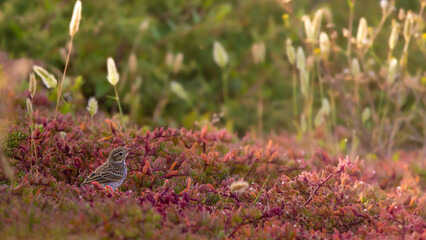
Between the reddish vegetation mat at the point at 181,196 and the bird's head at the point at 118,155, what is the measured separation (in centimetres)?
14

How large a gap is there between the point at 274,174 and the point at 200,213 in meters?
1.37

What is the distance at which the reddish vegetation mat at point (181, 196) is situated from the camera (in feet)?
8.06

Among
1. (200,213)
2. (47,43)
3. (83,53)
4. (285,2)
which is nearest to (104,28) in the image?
(83,53)

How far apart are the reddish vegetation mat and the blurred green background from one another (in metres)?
3.11

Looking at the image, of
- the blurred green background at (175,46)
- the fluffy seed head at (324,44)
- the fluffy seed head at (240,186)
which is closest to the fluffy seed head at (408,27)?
the fluffy seed head at (324,44)

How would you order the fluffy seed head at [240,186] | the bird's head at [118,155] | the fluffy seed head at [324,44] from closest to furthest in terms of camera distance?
the fluffy seed head at [240,186], the bird's head at [118,155], the fluffy seed head at [324,44]

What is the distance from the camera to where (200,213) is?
2.64 m

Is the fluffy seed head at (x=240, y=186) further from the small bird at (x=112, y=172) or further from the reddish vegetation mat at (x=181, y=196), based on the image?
the small bird at (x=112, y=172)

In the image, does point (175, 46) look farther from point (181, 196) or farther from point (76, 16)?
point (181, 196)

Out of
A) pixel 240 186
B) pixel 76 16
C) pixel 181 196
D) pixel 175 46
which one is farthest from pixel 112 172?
pixel 175 46

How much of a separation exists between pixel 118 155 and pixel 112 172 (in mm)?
142

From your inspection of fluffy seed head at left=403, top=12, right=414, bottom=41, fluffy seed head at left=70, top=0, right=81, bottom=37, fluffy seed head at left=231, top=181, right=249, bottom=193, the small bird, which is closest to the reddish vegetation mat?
the small bird

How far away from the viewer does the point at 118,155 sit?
10.4 ft

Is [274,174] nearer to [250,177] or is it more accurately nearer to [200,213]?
[250,177]
